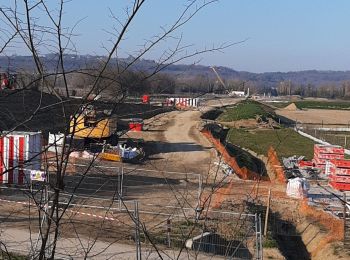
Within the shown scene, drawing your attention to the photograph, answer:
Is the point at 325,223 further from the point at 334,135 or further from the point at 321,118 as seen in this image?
the point at 321,118

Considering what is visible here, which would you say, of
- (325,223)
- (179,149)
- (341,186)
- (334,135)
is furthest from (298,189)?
(334,135)

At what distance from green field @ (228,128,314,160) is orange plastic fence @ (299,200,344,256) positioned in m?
16.1

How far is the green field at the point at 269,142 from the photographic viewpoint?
40031mm

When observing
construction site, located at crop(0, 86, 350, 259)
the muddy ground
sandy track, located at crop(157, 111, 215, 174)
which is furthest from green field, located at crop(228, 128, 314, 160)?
the muddy ground

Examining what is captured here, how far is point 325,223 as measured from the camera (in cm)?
1859

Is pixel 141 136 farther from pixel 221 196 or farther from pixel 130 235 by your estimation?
pixel 130 235

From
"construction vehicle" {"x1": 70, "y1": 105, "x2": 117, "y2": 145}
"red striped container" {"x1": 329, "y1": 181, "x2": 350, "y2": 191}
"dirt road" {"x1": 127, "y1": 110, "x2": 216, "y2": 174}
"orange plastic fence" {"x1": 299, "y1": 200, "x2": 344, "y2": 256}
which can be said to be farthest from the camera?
"dirt road" {"x1": 127, "y1": 110, "x2": 216, "y2": 174}

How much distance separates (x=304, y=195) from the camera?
21.9 m

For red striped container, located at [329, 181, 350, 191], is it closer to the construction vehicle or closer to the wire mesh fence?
the wire mesh fence

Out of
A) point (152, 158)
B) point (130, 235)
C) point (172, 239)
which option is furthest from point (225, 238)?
point (152, 158)

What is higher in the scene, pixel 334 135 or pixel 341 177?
pixel 341 177

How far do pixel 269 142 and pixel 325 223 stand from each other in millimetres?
28306

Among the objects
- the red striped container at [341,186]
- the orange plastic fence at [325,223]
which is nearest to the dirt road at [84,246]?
the orange plastic fence at [325,223]

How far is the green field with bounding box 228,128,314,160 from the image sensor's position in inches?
1576
